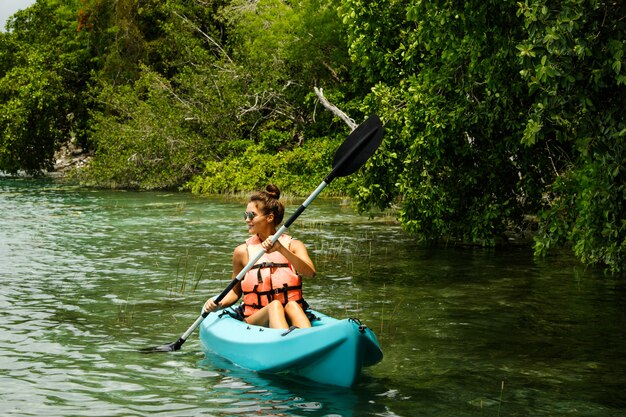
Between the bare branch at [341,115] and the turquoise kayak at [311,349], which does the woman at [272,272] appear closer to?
the turquoise kayak at [311,349]

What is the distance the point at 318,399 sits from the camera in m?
6.25

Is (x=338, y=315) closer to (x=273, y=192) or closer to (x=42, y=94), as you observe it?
(x=273, y=192)

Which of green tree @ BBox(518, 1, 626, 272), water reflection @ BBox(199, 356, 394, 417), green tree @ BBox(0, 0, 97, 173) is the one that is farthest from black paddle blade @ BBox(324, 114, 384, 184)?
green tree @ BBox(0, 0, 97, 173)

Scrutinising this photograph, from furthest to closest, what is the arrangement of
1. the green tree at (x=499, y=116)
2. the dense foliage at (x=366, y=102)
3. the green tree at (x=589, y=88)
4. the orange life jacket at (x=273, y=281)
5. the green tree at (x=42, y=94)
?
the green tree at (x=42, y=94), the dense foliage at (x=366, y=102), the green tree at (x=499, y=116), the green tree at (x=589, y=88), the orange life jacket at (x=273, y=281)

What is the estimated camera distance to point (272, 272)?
713cm

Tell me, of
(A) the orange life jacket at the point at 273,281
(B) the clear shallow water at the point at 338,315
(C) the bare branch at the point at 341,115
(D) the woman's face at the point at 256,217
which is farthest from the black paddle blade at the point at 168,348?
(C) the bare branch at the point at 341,115

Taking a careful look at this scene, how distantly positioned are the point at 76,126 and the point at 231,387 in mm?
35642

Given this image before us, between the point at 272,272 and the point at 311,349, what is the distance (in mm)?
1016

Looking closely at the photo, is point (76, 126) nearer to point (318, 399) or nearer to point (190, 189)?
point (190, 189)

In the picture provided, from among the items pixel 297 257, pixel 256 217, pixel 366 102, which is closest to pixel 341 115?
pixel 366 102

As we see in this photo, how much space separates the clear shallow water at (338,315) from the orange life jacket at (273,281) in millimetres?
657

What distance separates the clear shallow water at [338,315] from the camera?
622 cm

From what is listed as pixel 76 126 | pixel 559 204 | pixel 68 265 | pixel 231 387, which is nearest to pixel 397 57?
pixel 559 204

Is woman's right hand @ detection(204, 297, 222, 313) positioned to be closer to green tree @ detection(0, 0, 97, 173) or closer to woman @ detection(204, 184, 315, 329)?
woman @ detection(204, 184, 315, 329)
